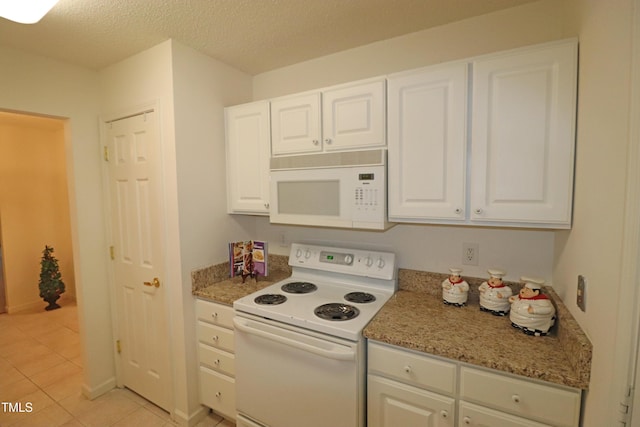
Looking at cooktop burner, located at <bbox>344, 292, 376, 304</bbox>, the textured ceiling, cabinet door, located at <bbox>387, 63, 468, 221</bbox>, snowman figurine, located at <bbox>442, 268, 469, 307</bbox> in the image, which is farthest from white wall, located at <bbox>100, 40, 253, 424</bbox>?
snowman figurine, located at <bbox>442, 268, 469, 307</bbox>

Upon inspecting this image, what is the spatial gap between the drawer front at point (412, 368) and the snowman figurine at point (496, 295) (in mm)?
477

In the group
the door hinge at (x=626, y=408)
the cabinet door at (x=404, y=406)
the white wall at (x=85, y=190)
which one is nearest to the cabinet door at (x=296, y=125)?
the cabinet door at (x=404, y=406)

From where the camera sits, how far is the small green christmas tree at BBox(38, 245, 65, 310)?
157 inches

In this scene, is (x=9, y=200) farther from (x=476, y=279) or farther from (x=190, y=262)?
(x=476, y=279)

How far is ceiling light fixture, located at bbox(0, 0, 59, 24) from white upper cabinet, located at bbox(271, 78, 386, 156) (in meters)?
1.12

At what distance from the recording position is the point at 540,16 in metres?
1.55

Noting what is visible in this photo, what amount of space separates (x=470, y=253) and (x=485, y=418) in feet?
2.80

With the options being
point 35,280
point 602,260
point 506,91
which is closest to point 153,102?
point 506,91

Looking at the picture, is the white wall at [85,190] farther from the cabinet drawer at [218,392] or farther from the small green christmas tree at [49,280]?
the small green christmas tree at [49,280]

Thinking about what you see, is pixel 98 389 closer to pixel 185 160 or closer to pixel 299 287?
pixel 299 287

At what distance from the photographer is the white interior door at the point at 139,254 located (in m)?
2.07

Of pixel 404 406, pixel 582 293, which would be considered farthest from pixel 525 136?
pixel 404 406

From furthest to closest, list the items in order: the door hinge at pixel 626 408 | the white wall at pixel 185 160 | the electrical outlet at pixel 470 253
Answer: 1. the white wall at pixel 185 160
2. the electrical outlet at pixel 470 253
3. the door hinge at pixel 626 408

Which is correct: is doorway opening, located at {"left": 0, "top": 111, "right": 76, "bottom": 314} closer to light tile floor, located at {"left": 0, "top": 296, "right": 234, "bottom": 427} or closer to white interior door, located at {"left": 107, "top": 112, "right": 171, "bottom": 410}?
light tile floor, located at {"left": 0, "top": 296, "right": 234, "bottom": 427}
